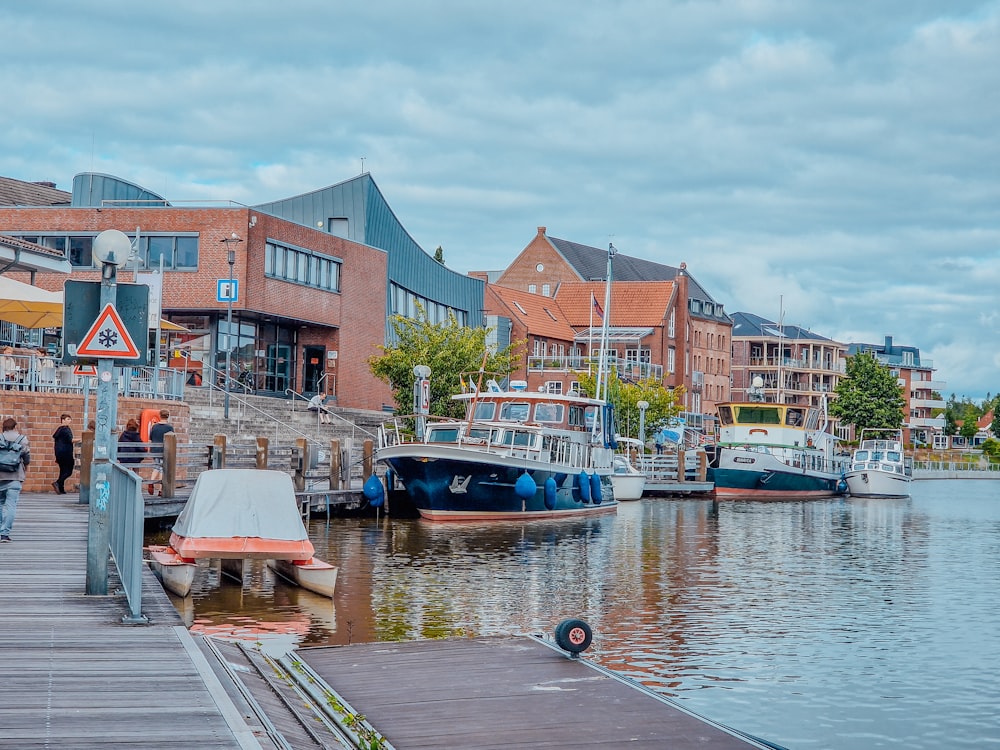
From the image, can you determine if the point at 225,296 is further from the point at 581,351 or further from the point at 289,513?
the point at 581,351

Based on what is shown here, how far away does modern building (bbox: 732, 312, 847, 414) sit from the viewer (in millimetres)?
123188

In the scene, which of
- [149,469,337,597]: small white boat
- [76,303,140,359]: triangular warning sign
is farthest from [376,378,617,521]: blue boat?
[76,303,140,359]: triangular warning sign

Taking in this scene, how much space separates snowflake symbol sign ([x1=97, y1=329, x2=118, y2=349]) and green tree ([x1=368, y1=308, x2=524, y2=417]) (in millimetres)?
36714

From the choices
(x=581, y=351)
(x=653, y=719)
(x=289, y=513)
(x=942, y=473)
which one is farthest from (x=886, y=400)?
(x=653, y=719)

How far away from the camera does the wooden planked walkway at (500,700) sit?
390 inches

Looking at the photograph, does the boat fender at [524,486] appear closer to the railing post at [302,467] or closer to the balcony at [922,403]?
the railing post at [302,467]

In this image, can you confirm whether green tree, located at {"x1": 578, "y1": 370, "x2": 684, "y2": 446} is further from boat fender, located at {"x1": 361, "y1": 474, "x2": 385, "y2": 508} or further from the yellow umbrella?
the yellow umbrella

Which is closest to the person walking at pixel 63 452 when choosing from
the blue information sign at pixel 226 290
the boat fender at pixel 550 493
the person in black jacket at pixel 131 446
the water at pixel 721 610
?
the person in black jacket at pixel 131 446

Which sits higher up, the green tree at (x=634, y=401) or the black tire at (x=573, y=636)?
the green tree at (x=634, y=401)

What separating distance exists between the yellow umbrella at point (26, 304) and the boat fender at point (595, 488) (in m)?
18.5

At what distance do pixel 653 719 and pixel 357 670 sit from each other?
10.8 ft

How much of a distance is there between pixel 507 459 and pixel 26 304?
13962mm

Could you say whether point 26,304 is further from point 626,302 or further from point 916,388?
point 916,388

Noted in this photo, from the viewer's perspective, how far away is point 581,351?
9550 centimetres
